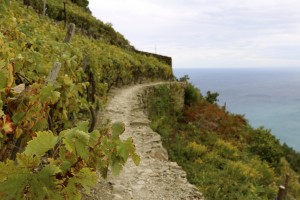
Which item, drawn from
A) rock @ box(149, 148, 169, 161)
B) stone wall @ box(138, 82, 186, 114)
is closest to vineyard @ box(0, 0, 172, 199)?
rock @ box(149, 148, 169, 161)

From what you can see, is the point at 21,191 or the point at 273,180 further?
the point at 273,180

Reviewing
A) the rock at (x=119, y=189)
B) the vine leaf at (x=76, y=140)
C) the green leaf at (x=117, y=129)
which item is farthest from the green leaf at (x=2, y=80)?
the rock at (x=119, y=189)

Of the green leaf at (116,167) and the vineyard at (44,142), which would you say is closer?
the vineyard at (44,142)

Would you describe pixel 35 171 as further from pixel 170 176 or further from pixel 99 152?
pixel 170 176

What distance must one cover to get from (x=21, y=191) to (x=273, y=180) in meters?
13.5

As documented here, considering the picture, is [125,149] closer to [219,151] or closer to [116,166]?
[116,166]

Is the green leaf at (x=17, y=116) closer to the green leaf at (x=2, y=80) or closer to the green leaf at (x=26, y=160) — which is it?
the green leaf at (x=2, y=80)

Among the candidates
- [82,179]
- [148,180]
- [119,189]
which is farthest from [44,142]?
[148,180]

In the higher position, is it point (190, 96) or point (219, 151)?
point (190, 96)

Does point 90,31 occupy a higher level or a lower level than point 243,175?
higher

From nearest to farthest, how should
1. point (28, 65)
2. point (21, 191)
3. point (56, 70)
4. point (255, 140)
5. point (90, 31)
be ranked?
point (21, 191) < point (56, 70) < point (28, 65) < point (255, 140) < point (90, 31)

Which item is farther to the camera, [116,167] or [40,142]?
[116,167]

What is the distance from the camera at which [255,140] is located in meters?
23.1

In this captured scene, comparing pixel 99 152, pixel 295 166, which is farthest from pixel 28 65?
pixel 295 166
